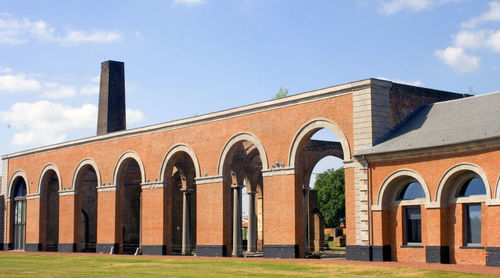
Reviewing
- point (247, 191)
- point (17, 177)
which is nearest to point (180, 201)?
point (247, 191)

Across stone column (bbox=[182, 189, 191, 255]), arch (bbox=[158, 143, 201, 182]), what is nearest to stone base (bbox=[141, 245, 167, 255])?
stone column (bbox=[182, 189, 191, 255])

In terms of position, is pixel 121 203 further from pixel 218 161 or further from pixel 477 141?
pixel 477 141

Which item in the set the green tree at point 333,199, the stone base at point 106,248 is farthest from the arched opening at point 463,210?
the green tree at point 333,199

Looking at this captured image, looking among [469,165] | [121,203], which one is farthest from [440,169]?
[121,203]

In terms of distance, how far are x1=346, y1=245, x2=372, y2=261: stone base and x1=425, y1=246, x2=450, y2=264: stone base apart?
2.54 meters

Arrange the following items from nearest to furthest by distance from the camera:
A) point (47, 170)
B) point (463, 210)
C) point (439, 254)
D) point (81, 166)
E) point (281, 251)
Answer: point (463, 210) < point (439, 254) < point (281, 251) < point (81, 166) < point (47, 170)

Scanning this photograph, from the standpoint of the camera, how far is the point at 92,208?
50188mm

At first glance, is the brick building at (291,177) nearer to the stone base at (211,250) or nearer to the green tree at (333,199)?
the stone base at (211,250)

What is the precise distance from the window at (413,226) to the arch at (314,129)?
321cm

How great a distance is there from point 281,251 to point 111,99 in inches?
1046

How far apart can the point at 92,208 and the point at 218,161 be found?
1923 cm

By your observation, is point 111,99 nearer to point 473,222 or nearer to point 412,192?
point 412,192

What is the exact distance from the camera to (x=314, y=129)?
29438 millimetres

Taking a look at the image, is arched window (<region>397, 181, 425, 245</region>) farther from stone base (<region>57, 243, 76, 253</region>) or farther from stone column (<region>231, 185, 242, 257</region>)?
stone base (<region>57, 243, 76, 253</region>)
